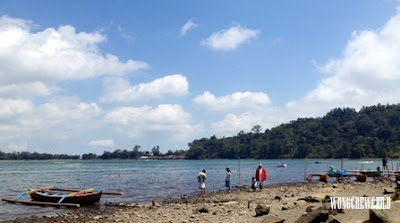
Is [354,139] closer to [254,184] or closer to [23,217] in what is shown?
[254,184]

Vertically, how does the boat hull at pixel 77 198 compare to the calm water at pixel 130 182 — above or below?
above

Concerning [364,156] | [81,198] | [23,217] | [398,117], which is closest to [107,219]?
[23,217]

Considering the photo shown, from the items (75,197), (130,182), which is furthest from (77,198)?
(130,182)

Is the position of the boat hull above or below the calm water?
above

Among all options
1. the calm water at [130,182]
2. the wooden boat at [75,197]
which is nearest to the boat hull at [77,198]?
the wooden boat at [75,197]

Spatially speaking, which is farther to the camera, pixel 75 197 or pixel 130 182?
pixel 130 182

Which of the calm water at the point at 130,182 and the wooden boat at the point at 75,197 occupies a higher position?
the wooden boat at the point at 75,197

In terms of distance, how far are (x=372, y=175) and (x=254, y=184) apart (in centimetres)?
2120

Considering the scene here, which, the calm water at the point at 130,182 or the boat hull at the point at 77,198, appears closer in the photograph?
the boat hull at the point at 77,198

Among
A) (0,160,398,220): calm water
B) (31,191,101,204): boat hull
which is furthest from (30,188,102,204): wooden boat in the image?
(0,160,398,220): calm water

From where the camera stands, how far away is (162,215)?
1902 centimetres

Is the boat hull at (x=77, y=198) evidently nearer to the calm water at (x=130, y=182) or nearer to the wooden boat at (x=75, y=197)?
the wooden boat at (x=75, y=197)

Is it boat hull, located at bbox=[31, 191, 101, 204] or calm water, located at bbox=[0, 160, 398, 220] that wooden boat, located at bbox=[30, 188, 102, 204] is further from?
calm water, located at bbox=[0, 160, 398, 220]

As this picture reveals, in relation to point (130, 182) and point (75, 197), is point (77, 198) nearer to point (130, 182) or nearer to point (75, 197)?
point (75, 197)
